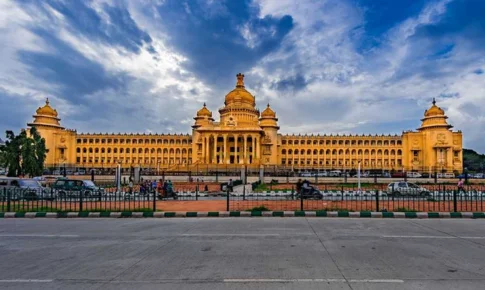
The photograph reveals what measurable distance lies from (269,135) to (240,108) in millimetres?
9602

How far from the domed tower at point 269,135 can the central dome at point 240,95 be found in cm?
463

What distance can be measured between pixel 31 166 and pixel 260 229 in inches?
1510

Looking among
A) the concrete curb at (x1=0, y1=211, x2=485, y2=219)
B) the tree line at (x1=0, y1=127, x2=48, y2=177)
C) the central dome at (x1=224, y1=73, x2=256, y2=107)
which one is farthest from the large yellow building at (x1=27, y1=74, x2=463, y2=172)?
the concrete curb at (x1=0, y1=211, x2=485, y2=219)

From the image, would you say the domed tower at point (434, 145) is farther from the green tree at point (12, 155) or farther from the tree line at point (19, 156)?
the green tree at point (12, 155)

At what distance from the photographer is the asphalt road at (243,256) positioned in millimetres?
6117

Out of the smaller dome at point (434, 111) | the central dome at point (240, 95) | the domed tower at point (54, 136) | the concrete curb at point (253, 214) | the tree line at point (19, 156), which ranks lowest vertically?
the concrete curb at point (253, 214)

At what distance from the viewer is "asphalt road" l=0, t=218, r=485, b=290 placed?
241 inches

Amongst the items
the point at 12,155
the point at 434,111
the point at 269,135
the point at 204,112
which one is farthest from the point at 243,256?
the point at 434,111

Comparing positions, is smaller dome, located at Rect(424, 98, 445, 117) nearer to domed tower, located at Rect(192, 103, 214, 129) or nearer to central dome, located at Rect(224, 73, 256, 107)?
central dome, located at Rect(224, 73, 256, 107)

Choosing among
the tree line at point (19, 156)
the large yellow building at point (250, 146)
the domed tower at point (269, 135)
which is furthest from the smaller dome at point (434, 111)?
the tree line at point (19, 156)

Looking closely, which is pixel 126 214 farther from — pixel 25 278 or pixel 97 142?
pixel 97 142

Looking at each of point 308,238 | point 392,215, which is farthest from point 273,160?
point 308,238

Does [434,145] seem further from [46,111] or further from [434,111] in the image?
[46,111]

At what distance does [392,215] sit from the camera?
1537cm
